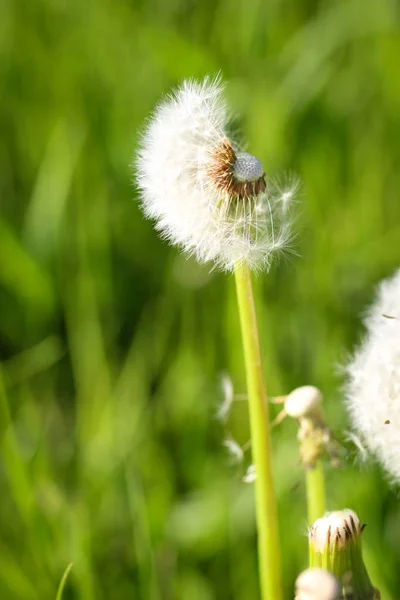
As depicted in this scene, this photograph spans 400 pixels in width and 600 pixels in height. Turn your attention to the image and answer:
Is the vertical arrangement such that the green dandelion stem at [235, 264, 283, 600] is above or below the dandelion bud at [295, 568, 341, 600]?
above

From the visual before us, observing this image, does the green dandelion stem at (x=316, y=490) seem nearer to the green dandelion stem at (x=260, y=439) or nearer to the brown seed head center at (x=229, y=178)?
the green dandelion stem at (x=260, y=439)

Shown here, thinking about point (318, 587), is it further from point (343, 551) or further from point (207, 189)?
point (207, 189)

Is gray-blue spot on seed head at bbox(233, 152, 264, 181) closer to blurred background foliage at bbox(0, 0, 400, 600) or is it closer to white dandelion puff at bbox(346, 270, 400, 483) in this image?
white dandelion puff at bbox(346, 270, 400, 483)

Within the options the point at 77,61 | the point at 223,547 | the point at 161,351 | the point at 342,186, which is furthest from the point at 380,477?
the point at 77,61

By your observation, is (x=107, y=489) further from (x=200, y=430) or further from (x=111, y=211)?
(x=111, y=211)

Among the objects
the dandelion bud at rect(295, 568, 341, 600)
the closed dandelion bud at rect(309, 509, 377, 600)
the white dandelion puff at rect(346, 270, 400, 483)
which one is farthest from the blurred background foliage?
the dandelion bud at rect(295, 568, 341, 600)

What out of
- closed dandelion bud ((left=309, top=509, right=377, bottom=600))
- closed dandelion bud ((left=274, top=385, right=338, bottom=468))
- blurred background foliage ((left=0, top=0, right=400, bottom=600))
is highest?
blurred background foliage ((left=0, top=0, right=400, bottom=600))
